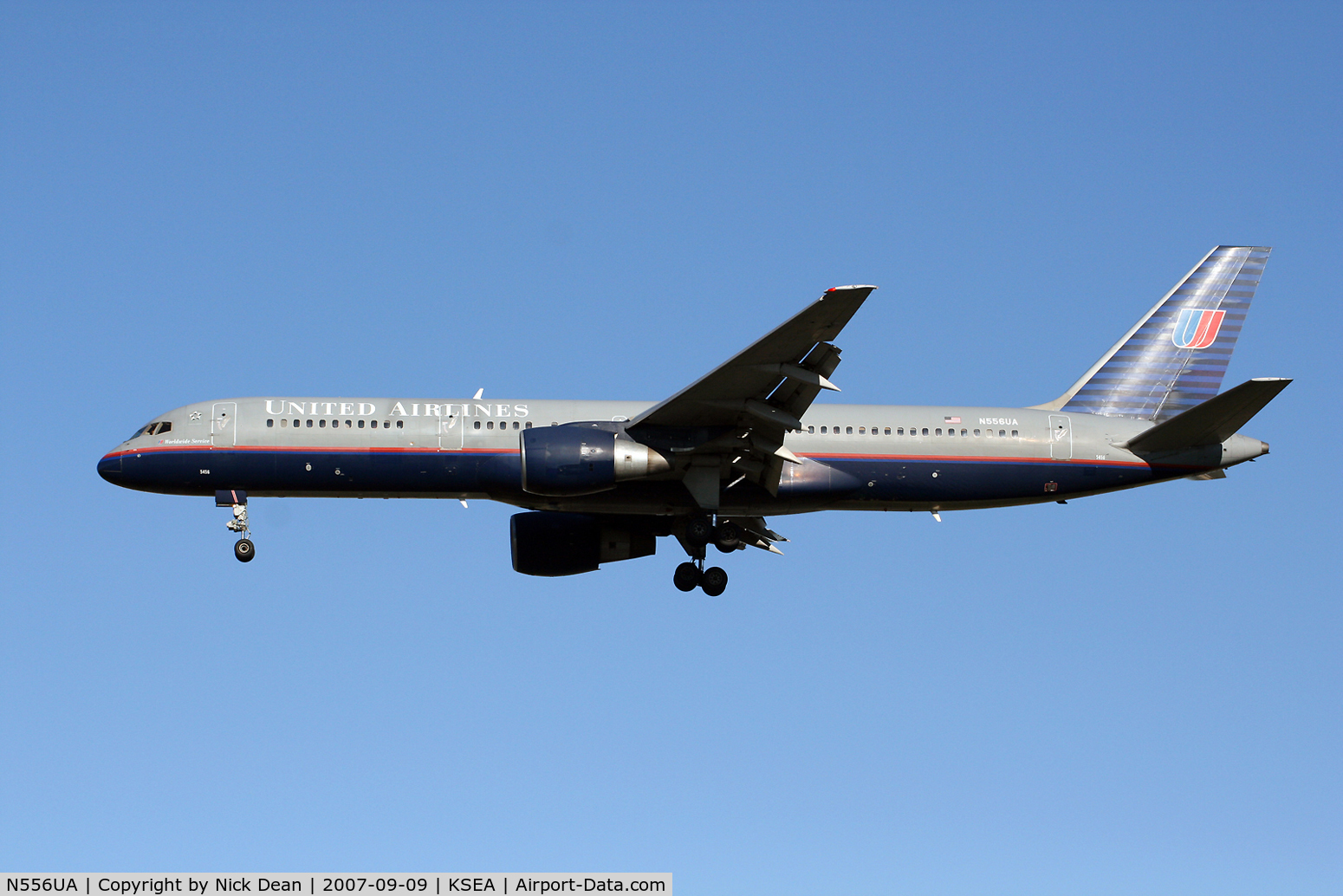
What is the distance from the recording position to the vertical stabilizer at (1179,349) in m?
41.5

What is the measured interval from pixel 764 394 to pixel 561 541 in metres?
8.43

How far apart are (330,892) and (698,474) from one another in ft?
45.2

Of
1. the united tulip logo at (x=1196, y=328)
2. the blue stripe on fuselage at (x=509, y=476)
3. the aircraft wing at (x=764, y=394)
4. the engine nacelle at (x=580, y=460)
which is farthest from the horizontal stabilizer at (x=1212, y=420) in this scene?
the engine nacelle at (x=580, y=460)

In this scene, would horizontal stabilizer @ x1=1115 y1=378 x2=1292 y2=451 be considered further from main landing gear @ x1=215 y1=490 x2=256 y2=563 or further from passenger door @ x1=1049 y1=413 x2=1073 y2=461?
main landing gear @ x1=215 y1=490 x2=256 y2=563

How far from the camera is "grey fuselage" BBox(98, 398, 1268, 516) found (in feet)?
124

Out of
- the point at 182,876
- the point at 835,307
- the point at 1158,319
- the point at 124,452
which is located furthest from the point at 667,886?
the point at 1158,319

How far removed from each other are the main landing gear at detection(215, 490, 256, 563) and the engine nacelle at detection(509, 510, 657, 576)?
6.73m

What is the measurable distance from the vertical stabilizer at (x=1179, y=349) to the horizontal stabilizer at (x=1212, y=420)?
229 cm

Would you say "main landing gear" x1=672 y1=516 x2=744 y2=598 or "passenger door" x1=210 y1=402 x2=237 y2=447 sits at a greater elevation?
"passenger door" x1=210 y1=402 x2=237 y2=447

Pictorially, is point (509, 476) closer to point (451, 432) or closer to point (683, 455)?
point (451, 432)

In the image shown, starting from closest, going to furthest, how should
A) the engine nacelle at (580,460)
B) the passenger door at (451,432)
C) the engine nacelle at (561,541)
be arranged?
the engine nacelle at (580,460) → the passenger door at (451,432) → the engine nacelle at (561,541)

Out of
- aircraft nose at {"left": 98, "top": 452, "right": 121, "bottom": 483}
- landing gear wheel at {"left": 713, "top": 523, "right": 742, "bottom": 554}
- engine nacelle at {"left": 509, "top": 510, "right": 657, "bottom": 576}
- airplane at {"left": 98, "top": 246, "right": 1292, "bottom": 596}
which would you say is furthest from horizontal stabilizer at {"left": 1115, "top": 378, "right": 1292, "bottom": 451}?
aircraft nose at {"left": 98, "top": 452, "right": 121, "bottom": 483}
